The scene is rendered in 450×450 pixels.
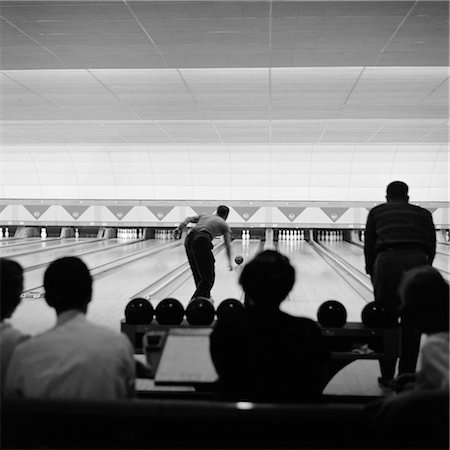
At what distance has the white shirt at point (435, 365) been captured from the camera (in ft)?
5.73

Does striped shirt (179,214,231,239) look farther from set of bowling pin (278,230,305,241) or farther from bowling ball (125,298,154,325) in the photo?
set of bowling pin (278,230,305,241)

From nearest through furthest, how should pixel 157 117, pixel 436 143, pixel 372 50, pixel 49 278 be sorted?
pixel 49 278 → pixel 372 50 → pixel 157 117 → pixel 436 143

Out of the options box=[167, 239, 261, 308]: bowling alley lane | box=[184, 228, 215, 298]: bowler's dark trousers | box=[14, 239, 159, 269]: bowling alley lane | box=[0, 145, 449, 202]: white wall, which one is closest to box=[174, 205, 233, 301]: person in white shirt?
box=[184, 228, 215, 298]: bowler's dark trousers

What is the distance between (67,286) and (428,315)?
51.9 inches

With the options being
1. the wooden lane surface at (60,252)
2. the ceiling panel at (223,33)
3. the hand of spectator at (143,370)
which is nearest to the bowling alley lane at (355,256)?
the ceiling panel at (223,33)

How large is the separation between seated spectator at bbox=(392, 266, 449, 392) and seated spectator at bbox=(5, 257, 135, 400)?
37.8 inches

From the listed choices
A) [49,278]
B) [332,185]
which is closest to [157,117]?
[332,185]

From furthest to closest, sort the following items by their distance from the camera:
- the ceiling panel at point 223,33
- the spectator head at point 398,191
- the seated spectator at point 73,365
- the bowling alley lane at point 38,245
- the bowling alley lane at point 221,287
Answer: the bowling alley lane at point 38,245
the bowling alley lane at point 221,287
the ceiling panel at point 223,33
the spectator head at point 398,191
the seated spectator at point 73,365

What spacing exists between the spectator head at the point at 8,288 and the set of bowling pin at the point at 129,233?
12.4m

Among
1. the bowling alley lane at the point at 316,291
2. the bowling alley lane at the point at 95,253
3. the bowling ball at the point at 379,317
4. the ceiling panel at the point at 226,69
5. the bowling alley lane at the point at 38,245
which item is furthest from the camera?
the bowling alley lane at the point at 38,245

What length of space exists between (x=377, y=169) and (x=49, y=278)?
11968 mm

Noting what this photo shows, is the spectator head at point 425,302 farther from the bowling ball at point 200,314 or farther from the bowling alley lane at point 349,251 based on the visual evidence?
the bowling alley lane at point 349,251

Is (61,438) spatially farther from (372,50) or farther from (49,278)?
(372,50)

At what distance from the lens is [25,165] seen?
1377cm
